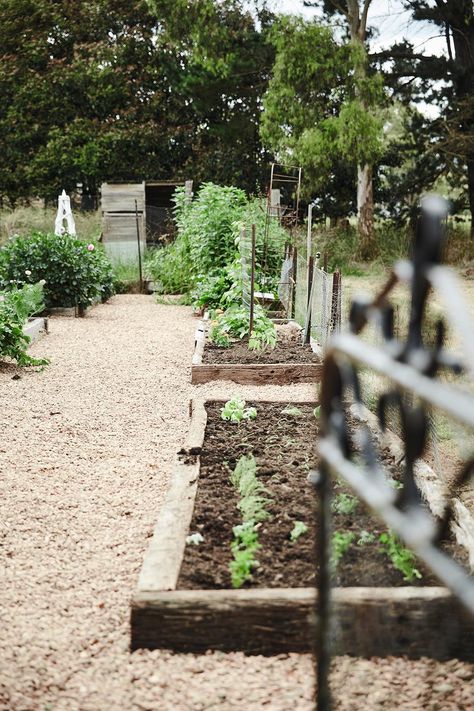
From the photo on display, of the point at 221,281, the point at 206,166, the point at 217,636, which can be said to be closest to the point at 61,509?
the point at 217,636

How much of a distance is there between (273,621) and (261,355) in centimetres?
486

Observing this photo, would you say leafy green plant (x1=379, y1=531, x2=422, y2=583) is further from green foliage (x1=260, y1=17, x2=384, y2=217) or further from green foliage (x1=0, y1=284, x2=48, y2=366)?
green foliage (x1=260, y1=17, x2=384, y2=217)

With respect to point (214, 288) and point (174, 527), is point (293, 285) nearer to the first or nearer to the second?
point (214, 288)

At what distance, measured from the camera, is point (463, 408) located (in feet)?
3.09

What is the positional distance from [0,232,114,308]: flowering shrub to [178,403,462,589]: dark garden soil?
7.30 m

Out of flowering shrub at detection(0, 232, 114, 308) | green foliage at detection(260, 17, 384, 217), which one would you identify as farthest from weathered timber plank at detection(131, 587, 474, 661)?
green foliage at detection(260, 17, 384, 217)

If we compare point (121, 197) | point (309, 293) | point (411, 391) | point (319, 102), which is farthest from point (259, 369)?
point (121, 197)

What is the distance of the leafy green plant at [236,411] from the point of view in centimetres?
484

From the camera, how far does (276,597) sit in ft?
8.04

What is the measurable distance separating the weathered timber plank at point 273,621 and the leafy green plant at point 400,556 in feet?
0.72

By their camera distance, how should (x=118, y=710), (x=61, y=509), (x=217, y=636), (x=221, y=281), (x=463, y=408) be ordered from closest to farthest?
(x=463, y=408), (x=118, y=710), (x=217, y=636), (x=61, y=509), (x=221, y=281)

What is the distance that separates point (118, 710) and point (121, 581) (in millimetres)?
902

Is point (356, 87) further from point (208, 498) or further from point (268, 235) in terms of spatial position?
point (208, 498)

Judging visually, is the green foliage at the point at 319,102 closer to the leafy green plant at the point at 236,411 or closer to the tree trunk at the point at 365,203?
the tree trunk at the point at 365,203
